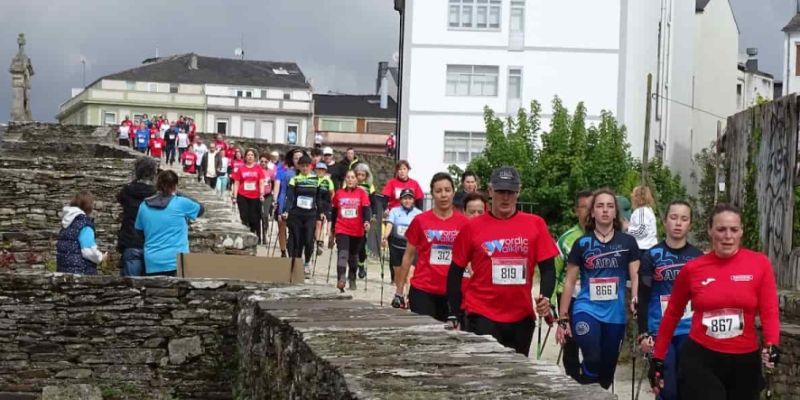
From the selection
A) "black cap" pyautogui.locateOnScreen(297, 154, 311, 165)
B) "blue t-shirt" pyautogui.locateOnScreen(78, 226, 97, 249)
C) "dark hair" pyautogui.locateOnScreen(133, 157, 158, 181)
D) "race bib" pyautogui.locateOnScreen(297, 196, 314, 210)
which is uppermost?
"black cap" pyautogui.locateOnScreen(297, 154, 311, 165)

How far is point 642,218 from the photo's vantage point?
1287 centimetres

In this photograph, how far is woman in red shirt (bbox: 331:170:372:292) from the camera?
17531mm

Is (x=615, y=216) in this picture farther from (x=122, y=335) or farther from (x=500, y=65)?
(x=500, y=65)

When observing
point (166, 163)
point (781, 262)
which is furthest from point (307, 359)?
point (166, 163)

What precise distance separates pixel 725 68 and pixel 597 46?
21734mm

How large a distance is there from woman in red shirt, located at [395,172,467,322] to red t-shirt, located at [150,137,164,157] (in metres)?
37.9

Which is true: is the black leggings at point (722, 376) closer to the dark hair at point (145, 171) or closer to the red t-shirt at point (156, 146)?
the dark hair at point (145, 171)

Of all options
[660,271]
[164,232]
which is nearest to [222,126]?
[164,232]

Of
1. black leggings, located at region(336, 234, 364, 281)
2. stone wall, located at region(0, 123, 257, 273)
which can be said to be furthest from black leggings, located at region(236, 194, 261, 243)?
black leggings, located at region(336, 234, 364, 281)

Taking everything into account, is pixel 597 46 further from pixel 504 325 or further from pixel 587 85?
pixel 504 325

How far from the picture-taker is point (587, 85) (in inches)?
2093

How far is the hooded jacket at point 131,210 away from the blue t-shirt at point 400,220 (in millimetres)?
3451

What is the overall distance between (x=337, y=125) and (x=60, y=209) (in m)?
104

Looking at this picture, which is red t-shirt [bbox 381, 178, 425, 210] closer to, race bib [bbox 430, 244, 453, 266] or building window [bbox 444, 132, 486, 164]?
race bib [bbox 430, 244, 453, 266]
